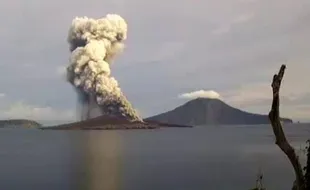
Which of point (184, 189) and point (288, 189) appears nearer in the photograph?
point (288, 189)

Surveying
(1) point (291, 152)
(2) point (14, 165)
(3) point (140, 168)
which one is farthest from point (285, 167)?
(1) point (291, 152)

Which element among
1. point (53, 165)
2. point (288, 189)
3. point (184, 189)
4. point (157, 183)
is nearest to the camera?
point (288, 189)

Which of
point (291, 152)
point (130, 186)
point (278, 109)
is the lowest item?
point (130, 186)

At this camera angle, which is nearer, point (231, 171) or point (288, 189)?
point (288, 189)

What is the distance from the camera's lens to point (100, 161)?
71.6m

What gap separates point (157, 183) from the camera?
4534 centimetres

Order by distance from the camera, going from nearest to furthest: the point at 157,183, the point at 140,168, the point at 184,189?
the point at 184,189 < the point at 157,183 < the point at 140,168

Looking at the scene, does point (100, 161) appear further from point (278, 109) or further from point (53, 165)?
point (278, 109)

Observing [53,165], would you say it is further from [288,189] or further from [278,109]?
[278,109]

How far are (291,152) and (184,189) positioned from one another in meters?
35.7

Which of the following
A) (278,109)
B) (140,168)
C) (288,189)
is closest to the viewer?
(278,109)

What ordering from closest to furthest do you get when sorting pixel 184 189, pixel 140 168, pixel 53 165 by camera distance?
pixel 184 189, pixel 140 168, pixel 53 165

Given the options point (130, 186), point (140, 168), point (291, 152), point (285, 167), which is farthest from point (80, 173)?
point (291, 152)

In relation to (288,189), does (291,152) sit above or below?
above
